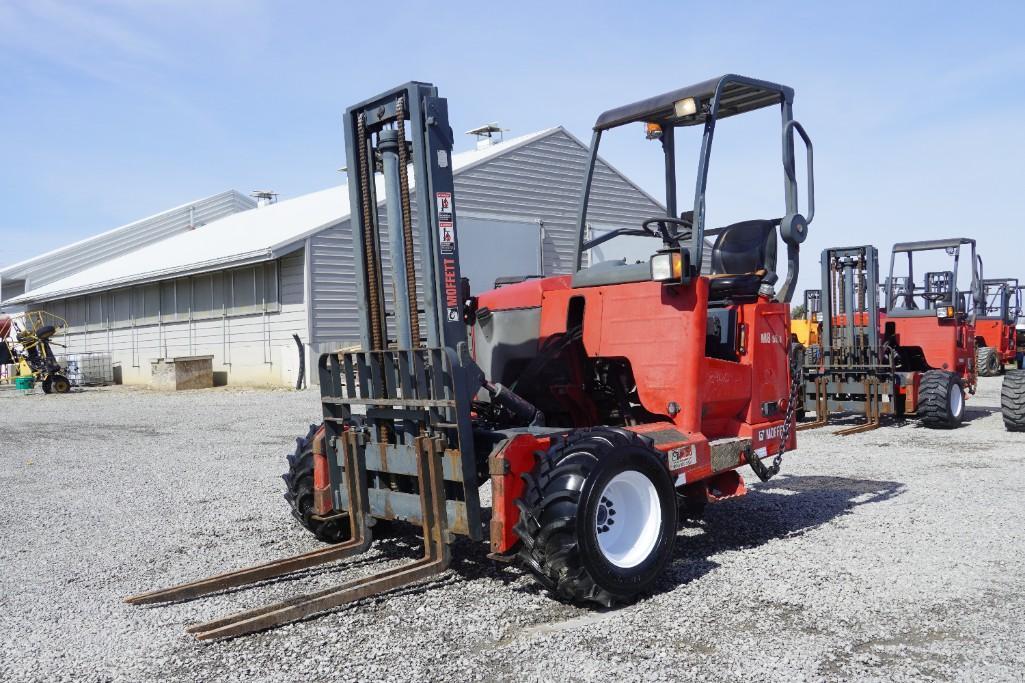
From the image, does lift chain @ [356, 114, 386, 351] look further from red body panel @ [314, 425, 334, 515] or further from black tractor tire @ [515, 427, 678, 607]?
black tractor tire @ [515, 427, 678, 607]

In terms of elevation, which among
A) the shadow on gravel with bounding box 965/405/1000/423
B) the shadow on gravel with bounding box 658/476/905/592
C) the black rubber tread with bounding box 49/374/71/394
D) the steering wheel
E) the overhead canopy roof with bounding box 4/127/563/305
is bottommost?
the shadow on gravel with bounding box 965/405/1000/423

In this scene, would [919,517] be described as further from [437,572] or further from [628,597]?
[437,572]

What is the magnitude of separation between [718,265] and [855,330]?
8151mm

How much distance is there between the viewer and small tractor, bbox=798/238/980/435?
13477 mm

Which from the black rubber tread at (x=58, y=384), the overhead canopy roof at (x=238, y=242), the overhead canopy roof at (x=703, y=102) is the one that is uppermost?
the overhead canopy roof at (x=238, y=242)

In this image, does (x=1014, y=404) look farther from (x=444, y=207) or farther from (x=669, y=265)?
(x=444, y=207)

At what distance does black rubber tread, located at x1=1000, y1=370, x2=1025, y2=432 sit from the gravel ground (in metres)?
3.61

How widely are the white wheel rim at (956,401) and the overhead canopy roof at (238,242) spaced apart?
41.1 ft

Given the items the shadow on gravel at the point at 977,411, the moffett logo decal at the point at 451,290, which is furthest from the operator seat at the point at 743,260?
the shadow on gravel at the point at 977,411

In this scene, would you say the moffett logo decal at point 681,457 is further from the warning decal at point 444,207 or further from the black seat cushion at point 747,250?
the warning decal at point 444,207

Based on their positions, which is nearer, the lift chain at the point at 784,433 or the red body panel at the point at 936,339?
the lift chain at the point at 784,433

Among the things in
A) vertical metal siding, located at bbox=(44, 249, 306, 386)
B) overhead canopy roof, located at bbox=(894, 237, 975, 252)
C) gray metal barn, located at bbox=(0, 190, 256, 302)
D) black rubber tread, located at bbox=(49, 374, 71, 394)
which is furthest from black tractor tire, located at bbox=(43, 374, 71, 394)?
A: overhead canopy roof, located at bbox=(894, 237, 975, 252)

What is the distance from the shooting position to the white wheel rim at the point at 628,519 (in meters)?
4.93

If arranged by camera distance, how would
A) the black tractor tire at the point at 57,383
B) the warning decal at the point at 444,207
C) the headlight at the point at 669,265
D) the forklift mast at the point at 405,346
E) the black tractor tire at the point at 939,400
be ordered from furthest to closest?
the black tractor tire at the point at 57,383 < the black tractor tire at the point at 939,400 < the headlight at the point at 669,265 < the warning decal at the point at 444,207 < the forklift mast at the point at 405,346
